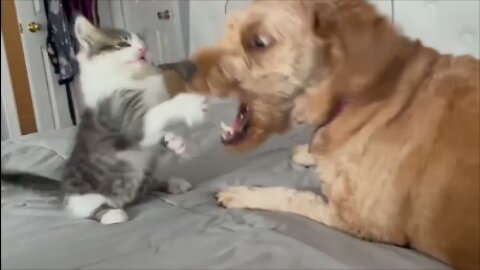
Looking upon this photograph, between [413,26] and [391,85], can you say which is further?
A: [413,26]

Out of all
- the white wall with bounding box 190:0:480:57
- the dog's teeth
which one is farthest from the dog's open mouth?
the white wall with bounding box 190:0:480:57

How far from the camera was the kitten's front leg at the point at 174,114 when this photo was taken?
0.96m

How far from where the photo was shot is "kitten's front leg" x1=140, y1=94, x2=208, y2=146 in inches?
37.9

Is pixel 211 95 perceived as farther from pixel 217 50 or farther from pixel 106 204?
pixel 106 204

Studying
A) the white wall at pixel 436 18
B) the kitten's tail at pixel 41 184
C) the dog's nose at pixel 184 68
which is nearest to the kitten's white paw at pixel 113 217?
the kitten's tail at pixel 41 184

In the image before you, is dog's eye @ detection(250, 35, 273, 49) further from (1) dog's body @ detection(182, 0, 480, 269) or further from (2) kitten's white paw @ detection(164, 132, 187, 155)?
(2) kitten's white paw @ detection(164, 132, 187, 155)

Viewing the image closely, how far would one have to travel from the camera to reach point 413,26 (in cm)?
142

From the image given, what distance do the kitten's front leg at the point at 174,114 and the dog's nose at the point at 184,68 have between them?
26 millimetres

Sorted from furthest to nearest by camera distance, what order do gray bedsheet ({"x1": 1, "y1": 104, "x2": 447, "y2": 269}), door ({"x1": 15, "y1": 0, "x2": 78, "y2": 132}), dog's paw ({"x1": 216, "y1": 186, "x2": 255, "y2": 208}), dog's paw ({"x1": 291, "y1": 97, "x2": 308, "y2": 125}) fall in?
door ({"x1": 15, "y1": 0, "x2": 78, "y2": 132}) → dog's paw ({"x1": 216, "y1": 186, "x2": 255, "y2": 208}) → dog's paw ({"x1": 291, "y1": 97, "x2": 308, "y2": 125}) → gray bedsheet ({"x1": 1, "y1": 104, "x2": 447, "y2": 269})

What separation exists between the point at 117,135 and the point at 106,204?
0.37 ft

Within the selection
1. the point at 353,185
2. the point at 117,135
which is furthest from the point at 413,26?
the point at 117,135

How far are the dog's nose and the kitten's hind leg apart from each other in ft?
0.73

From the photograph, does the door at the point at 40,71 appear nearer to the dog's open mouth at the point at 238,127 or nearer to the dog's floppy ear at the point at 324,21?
the dog's open mouth at the point at 238,127

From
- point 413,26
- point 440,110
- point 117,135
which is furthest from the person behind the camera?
point 413,26
